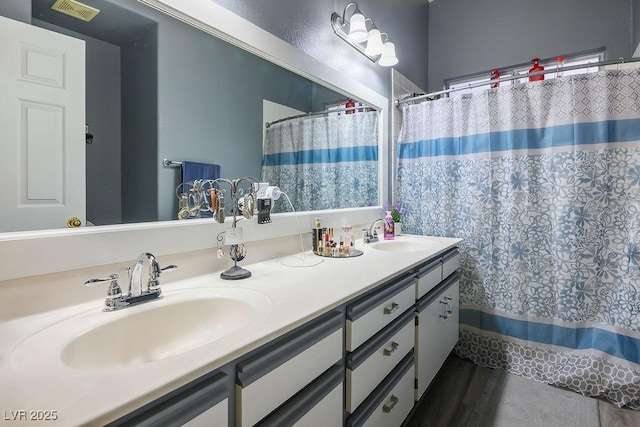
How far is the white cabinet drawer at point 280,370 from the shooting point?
64cm

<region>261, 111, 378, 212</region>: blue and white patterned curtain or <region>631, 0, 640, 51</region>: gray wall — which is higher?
<region>631, 0, 640, 51</region>: gray wall

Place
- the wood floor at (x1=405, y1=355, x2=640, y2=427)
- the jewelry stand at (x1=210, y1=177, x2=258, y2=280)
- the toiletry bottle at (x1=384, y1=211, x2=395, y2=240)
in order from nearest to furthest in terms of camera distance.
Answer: the jewelry stand at (x1=210, y1=177, x2=258, y2=280) < the wood floor at (x1=405, y1=355, x2=640, y2=427) < the toiletry bottle at (x1=384, y1=211, x2=395, y2=240)

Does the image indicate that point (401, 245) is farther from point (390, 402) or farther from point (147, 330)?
point (147, 330)

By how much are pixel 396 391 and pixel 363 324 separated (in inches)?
17.3

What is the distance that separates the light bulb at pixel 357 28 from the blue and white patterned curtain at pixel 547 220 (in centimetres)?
76

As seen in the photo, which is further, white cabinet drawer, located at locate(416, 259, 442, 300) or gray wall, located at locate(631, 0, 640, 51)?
gray wall, located at locate(631, 0, 640, 51)

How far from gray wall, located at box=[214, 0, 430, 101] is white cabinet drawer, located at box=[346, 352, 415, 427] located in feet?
5.09

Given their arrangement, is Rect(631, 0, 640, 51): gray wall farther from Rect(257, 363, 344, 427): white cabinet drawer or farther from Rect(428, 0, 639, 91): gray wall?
Rect(257, 363, 344, 427): white cabinet drawer

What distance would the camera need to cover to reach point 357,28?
1721mm

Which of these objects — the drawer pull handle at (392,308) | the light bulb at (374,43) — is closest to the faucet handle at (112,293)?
A: the drawer pull handle at (392,308)

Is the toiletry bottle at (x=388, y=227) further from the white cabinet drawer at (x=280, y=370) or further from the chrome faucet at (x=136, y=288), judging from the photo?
the chrome faucet at (x=136, y=288)

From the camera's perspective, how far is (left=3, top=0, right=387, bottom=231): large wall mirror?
0.93 meters

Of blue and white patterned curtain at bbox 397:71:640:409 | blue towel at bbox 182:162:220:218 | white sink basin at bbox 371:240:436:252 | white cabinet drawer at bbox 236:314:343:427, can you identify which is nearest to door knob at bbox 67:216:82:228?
blue towel at bbox 182:162:220:218

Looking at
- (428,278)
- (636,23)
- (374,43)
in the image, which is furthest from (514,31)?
(428,278)
